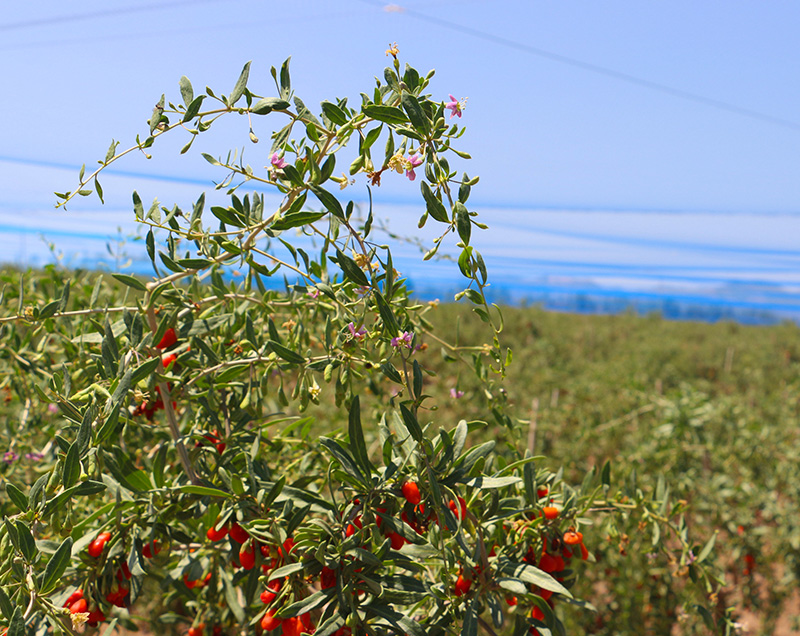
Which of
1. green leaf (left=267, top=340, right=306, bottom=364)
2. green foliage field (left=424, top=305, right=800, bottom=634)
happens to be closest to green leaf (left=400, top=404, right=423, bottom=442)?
green leaf (left=267, top=340, right=306, bottom=364)

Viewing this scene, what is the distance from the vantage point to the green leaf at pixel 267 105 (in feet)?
2.12

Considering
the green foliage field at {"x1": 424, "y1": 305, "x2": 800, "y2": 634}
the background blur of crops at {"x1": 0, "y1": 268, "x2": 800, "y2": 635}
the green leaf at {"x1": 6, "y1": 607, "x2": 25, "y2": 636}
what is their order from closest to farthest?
the green leaf at {"x1": 6, "y1": 607, "x2": 25, "y2": 636} < the background blur of crops at {"x1": 0, "y1": 268, "x2": 800, "y2": 635} < the green foliage field at {"x1": 424, "y1": 305, "x2": 800, "y2": 634}

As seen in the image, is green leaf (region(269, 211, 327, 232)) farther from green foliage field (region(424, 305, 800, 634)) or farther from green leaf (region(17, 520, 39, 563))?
green foliage field (region(424, 305, 800, 634))

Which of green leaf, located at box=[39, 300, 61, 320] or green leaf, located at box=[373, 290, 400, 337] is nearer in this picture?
green leaf, located at box=[373, 290, 400, 337]

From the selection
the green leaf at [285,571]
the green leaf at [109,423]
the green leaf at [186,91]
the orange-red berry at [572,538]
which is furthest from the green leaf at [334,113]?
the orange-red berry at [572,538]

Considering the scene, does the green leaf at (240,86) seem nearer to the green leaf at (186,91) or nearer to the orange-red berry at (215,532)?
the green leaf at (186,91)

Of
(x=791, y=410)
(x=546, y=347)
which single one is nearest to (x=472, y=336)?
(x=546, y=347)

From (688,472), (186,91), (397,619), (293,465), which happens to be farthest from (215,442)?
(688,472)

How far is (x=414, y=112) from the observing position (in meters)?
0.58

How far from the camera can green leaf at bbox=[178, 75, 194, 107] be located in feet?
2.26

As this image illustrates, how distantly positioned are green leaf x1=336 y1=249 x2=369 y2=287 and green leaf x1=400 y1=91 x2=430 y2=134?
15 cm

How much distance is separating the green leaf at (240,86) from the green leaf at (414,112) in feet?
0.66

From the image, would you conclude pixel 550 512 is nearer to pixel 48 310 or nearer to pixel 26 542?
pixel 26 542

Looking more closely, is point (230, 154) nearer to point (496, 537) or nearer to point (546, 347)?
point (496, 537)
